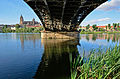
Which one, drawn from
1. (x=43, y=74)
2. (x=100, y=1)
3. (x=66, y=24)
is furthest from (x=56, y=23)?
(x=43, y=74)

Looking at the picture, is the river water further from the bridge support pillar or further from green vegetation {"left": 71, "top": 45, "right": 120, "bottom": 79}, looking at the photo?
the bridge support pillar

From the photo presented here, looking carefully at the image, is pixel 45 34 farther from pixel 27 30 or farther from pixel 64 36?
pixel 27 30

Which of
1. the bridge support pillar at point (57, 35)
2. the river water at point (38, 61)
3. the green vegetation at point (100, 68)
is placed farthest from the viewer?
the bridge support pillar at point (57, 35)

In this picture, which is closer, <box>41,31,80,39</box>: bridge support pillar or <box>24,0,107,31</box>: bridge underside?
<box>24,0,107,31</box>: bridge underside

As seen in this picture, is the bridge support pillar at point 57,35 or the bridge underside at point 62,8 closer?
the bridge underside at point 62,8

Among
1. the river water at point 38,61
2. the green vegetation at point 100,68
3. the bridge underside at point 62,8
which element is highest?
the bridge underside at point 62,8

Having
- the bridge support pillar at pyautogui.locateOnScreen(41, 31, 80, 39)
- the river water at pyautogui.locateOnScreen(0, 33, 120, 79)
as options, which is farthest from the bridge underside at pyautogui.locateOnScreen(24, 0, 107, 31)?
the river water at pyautogui.locateOnScreen(0, 33, 120, 79)

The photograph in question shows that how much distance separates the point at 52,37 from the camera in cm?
4194

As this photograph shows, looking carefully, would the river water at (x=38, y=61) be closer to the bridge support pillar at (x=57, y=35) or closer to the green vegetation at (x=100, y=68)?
the green vegetation at (x=100, y=68)

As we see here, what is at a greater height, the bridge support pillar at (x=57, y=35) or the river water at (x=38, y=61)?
the bridge support pillar at (x=57, y=35)

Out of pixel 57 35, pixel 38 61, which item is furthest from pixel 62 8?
pixel 57 35

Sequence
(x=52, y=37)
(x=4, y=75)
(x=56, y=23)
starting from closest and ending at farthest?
(x=4, y=75) → (x=56, y=23) → (x=52, y=37)

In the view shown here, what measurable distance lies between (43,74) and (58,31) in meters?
35.7

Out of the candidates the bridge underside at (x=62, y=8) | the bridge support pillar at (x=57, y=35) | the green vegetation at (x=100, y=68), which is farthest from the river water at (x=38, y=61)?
the bridge support pillar at (x=57, y=35)
